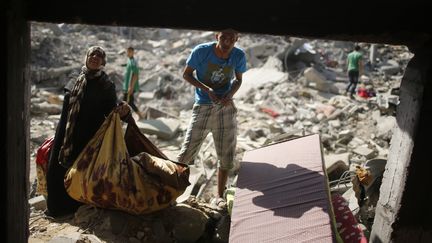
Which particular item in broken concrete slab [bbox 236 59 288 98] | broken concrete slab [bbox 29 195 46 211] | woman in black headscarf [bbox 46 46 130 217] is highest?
woman in black headscarf [bbox 46 46 130 217]

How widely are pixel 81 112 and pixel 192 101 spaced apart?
22.4ft

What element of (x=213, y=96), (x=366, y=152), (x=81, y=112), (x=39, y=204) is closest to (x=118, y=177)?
(x=81, y=112)

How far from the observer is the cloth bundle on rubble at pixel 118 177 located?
335 centimetres

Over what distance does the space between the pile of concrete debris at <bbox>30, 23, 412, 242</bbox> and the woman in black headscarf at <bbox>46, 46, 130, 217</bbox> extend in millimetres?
240

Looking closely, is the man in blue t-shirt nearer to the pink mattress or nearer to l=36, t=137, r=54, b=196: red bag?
the pink mattress

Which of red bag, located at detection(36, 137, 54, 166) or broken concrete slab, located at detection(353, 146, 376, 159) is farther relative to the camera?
broken concrete slab, located at detection(353, 146, 376, 159)

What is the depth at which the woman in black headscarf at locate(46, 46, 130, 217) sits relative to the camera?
354 cm

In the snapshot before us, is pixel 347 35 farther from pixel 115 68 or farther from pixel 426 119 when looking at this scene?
pixel 115 68

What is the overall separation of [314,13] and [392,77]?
12.7m

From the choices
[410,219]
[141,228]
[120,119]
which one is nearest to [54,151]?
[120,119]

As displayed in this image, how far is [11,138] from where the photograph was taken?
213 cm

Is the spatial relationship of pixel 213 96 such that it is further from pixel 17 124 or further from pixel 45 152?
pixel 17 124

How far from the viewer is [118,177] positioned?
334 centimetres

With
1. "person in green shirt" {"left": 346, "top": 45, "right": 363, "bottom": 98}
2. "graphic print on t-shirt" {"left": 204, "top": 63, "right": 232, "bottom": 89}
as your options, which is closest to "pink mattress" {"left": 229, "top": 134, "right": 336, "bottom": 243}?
"graphic print on t-shirt" {"left": 204, "top": 63, "right": 232, "bottom": 89}
